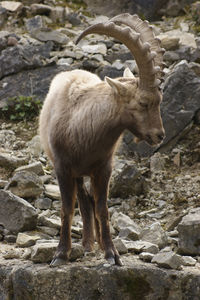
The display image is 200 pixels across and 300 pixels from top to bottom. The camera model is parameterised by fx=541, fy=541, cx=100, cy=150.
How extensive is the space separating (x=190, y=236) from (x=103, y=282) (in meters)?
1.83

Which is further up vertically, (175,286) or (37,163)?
(37,163)

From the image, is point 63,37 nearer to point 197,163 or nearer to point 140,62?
point 197,163

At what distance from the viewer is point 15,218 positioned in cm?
940

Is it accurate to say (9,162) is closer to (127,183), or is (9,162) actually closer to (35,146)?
(35,146)

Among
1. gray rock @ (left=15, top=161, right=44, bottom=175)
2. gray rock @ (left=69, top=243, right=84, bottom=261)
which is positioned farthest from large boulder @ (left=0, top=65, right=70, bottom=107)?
gray rock @ (left=69, top=243, right=84, bottom=261)

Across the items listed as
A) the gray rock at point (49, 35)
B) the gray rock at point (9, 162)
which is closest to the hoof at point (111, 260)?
the gray rock at point (9, 162)

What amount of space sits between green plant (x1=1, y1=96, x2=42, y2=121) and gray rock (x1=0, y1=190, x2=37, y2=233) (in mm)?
5339

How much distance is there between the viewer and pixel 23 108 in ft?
47.7

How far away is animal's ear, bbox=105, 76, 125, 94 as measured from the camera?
7354mm

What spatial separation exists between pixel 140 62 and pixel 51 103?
1683mm

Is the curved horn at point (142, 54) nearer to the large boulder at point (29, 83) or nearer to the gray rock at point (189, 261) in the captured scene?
the gray rock at point (189, 261)

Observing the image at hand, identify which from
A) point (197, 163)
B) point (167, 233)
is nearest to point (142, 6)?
point (197, 163)

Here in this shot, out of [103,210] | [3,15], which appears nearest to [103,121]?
[103,210]

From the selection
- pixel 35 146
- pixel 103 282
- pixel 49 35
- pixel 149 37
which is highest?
pixel 49 35
